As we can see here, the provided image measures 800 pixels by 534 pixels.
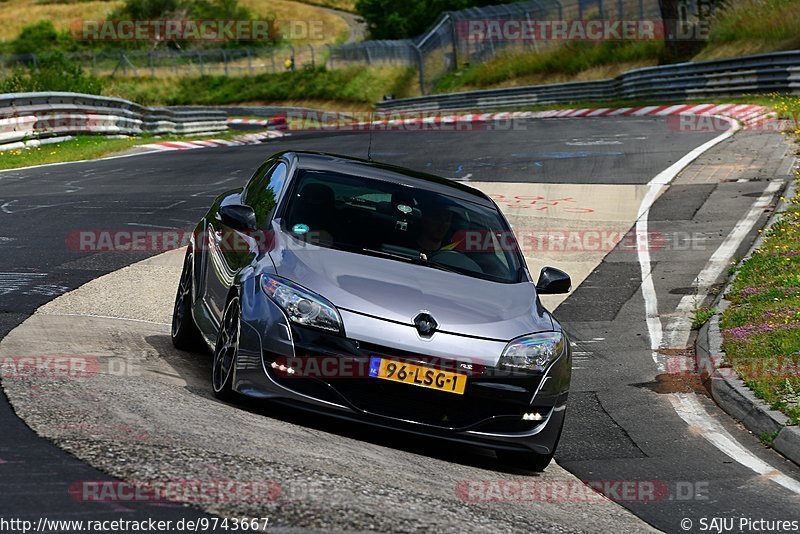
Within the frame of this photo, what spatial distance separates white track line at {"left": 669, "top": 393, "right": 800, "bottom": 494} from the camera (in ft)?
24.1

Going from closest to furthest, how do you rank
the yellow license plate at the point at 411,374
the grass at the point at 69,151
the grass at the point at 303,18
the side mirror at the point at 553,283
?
the yellow license plate at the point at 411,374 → the side mirror at the point at 553,283 → the grass at the point at 69,151 → the grass at the point at 303,18

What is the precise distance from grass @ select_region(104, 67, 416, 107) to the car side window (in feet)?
186

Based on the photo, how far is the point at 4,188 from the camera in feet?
61.5

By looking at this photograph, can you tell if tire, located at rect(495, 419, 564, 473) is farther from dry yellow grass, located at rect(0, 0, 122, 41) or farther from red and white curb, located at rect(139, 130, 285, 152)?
dry yellow grass, located at rect(0, 0, 122, 41)

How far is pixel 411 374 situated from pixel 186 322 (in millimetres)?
2680

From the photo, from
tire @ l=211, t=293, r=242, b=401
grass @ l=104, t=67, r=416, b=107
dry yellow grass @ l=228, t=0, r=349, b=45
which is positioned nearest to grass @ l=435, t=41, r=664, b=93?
grass @ l=104, t=67, r=416, b=107

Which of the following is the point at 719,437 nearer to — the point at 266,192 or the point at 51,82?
the point at 266,192

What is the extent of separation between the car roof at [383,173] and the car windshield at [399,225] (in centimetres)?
8

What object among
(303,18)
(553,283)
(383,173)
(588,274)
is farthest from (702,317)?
(303,18)

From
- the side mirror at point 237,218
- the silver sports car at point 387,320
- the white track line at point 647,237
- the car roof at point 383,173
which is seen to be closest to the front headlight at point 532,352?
the silver sports car at point 387,320

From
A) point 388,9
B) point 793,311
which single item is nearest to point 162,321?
point 793,311

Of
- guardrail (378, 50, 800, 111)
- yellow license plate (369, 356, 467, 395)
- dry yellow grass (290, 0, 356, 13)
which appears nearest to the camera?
yellow license plate (369, 356, 467, 395)

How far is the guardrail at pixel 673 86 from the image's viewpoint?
109 ft

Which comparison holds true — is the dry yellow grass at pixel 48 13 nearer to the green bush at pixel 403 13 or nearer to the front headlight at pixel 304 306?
the green bush at pixel 403 13
